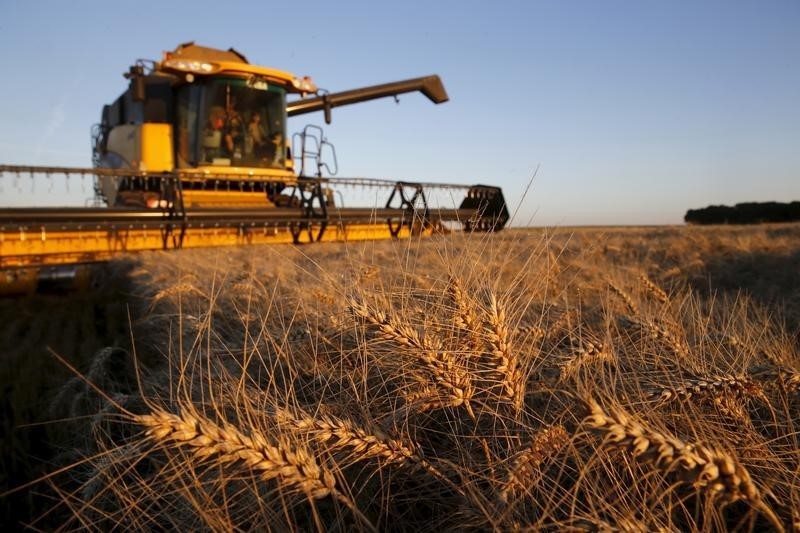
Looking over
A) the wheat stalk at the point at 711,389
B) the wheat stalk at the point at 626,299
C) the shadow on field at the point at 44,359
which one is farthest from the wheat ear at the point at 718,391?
the shadow on field at the point at 44,359

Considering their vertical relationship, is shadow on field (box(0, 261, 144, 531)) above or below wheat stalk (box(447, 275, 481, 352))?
below

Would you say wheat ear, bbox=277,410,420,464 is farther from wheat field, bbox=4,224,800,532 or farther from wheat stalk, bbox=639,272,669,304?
wheat stalk, bbox=639,272,669,304

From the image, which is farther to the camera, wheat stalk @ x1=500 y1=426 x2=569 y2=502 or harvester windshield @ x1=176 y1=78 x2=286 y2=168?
harvester windshield @ x1=176 y1=78 x2=286 y2=168

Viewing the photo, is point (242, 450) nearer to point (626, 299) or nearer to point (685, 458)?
point (685, 458)

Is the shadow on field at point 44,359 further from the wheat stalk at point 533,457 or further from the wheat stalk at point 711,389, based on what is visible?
the wheat stalk at point 711,389

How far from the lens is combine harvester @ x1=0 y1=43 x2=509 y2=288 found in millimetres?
6352

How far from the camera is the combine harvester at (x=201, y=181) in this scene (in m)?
6.35

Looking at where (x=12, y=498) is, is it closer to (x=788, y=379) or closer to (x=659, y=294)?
(x=788, y=379)

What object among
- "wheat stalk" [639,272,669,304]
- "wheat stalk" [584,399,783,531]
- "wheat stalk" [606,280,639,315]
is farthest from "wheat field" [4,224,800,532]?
"wheat stalk" [639,272,669,304]

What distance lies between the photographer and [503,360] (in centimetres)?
107

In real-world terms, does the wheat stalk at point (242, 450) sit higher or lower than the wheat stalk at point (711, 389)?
lower

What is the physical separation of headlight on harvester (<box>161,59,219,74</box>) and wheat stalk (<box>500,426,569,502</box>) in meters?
8.27

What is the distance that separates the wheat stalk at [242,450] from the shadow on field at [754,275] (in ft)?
9.19

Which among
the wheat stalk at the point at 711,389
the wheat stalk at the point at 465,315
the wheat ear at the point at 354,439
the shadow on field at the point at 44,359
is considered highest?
the wheat stalk at the point at 465,315
